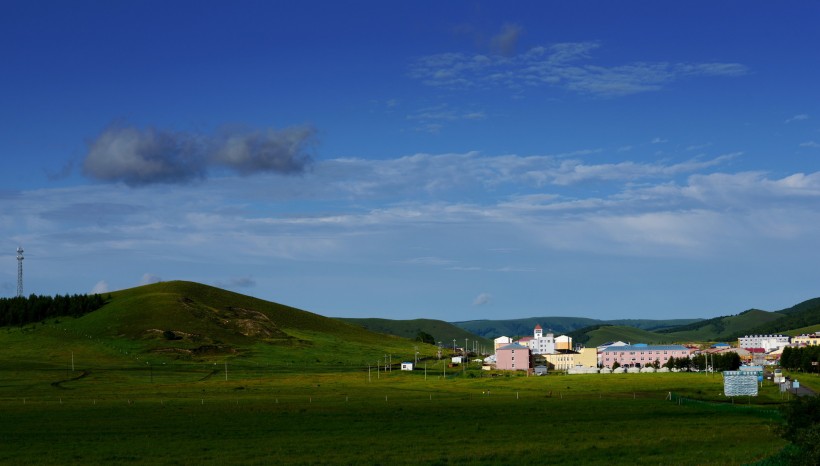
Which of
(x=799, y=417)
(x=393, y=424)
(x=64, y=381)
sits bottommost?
(x=393, y=424)

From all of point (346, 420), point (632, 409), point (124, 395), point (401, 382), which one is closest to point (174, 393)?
point (124, 395)

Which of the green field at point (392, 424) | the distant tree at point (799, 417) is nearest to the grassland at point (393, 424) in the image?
the green field at point (392, 424)

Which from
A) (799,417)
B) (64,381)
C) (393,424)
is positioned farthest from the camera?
(64,381)

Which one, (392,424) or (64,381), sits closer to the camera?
(392,424)

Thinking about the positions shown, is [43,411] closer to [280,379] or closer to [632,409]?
[632,409]

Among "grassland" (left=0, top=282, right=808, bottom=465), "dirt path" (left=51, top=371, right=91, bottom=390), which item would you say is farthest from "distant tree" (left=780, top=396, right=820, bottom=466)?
"dirt path" (left=51, top=371, right=91, bottom=390)

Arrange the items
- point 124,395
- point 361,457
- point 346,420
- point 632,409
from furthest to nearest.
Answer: point 124,395 → point 632,409 → point 346,420 → point 361,457

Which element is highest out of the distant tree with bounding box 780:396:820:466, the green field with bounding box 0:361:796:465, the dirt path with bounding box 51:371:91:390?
the distant tree with bounding box 780:396:820:466

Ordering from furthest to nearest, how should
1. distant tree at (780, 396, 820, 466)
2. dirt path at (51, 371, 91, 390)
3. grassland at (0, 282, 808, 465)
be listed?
1. dirt path at (51, 371, 91, 390)
2. grassland at (0, 282, 808, 465)
3. distant tree at (780, 396, 820, 466)

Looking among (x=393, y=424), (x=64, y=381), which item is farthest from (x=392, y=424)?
(x=64, y=381)

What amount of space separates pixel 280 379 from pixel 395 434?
4407 inches

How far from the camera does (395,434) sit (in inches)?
2781

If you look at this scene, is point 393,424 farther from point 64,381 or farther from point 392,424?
point 64,381

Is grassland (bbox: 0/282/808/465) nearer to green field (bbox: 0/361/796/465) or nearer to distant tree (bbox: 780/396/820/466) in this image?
green field (bbox: 0/361/796/465)
